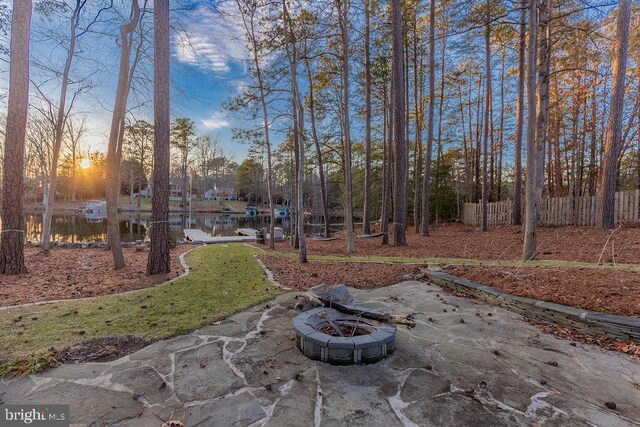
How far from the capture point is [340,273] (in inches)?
223

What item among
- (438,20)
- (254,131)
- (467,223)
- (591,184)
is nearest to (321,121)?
(254,131)

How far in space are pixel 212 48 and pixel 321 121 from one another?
635cm

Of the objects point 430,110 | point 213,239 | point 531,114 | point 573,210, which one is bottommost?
point 213,239

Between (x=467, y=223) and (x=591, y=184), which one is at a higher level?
(x=591, y=184)

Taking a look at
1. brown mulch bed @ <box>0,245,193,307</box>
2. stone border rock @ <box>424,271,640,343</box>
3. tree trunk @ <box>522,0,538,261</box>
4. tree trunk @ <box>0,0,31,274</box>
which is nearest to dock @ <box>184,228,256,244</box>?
brown mulch bed @ <box>0,245,193,307</box>

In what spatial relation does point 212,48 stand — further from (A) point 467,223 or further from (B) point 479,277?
(A) point 467,223

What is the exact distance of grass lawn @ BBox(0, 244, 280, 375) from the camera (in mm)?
2582

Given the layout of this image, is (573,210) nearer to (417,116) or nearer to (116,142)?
(417,116)

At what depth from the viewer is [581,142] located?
15.0 m

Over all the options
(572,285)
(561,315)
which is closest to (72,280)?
(561,315)

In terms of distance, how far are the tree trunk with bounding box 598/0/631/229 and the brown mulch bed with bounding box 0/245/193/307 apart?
1184 centimetres

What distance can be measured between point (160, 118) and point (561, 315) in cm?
665

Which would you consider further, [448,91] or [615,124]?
[448,91]

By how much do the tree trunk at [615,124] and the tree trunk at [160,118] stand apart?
11.6 m
